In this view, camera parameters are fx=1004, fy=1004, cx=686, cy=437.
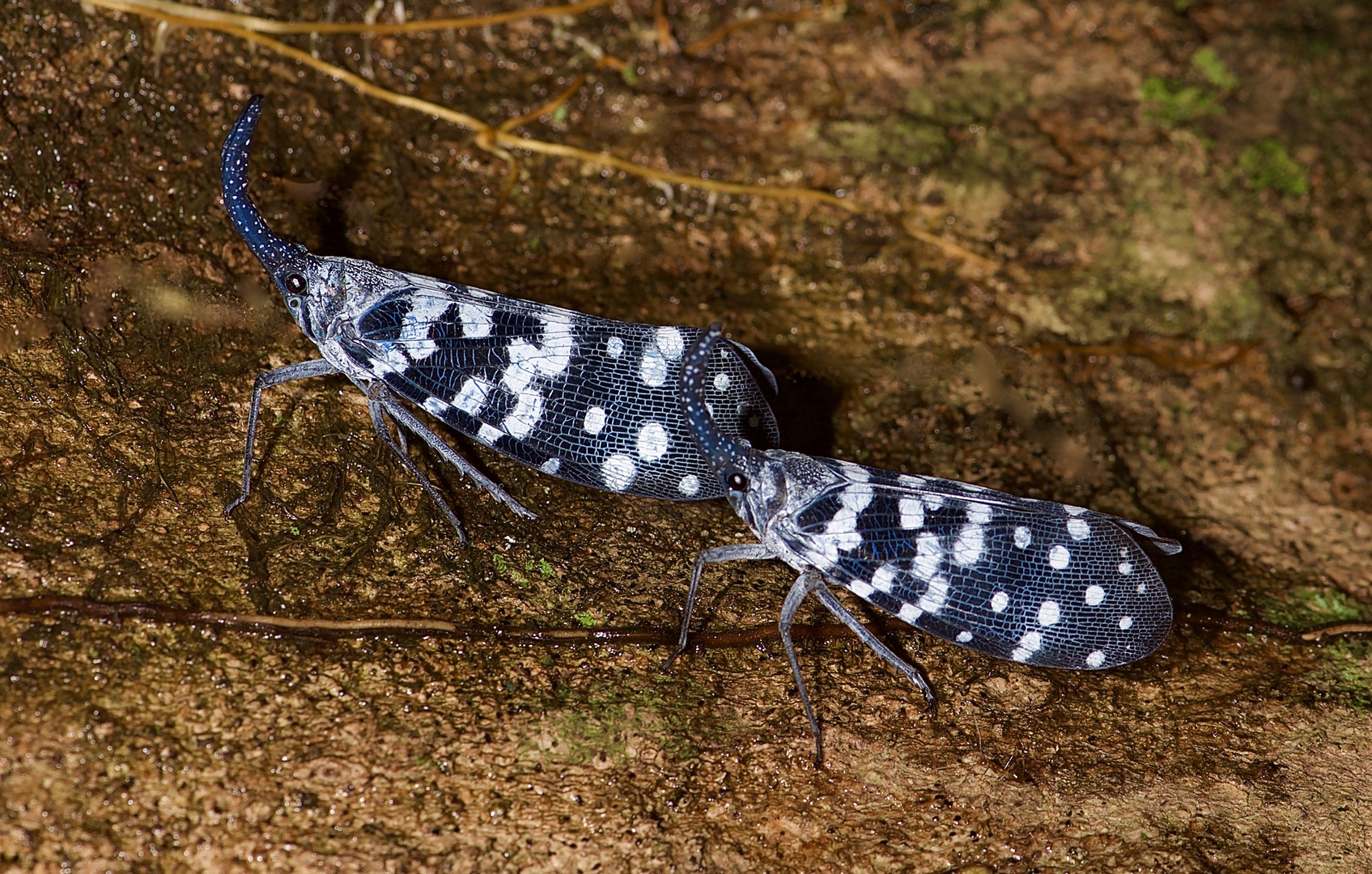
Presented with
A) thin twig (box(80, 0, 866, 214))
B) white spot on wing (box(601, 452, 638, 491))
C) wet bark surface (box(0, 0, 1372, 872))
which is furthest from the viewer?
thin twig (box(80, 0, 866, 214))

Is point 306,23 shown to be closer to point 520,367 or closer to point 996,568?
point 520,367

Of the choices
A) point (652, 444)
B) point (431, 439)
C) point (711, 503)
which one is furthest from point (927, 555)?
point (431, 439)

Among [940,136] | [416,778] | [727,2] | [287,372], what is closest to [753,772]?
[416,778]

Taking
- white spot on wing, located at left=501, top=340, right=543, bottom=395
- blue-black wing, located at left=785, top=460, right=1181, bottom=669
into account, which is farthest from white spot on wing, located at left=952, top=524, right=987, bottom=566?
white spot on wing, located at left=501, top=340, right=543, bottom=395

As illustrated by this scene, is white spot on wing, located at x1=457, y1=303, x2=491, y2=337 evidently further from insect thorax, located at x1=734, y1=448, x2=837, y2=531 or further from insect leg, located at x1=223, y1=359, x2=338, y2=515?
insect thorax, located at x1=734, y1=448, x2=837, y2=531

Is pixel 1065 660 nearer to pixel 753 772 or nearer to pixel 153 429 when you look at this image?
pixel 753 772

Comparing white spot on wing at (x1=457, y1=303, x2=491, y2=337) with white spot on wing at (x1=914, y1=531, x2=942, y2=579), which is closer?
white spot on wing at (x1=914, y1=531, x2=942, y2=579)
